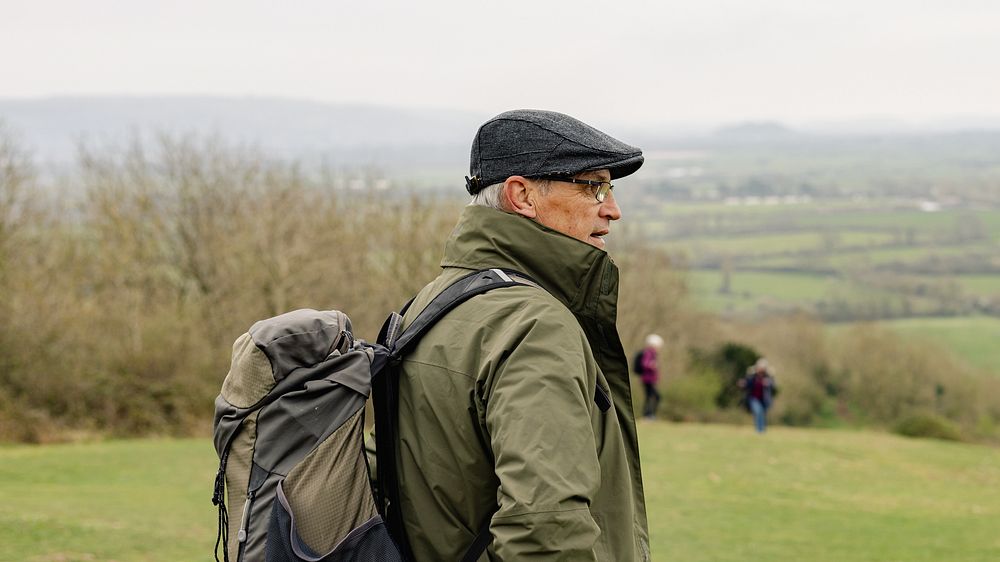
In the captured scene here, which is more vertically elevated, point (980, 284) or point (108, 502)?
point (108, 502)

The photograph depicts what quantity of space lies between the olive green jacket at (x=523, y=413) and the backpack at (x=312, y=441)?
5 centimetres

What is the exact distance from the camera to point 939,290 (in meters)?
85.6

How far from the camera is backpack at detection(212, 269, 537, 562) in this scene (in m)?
2.21

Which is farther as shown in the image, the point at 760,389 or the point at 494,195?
the point at 760,389

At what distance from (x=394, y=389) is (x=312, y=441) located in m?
0.26

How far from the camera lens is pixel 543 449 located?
1.99 m

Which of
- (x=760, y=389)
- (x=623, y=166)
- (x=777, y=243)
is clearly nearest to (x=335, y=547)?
(x=623, y=166)

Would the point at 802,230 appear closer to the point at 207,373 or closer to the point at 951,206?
the point at 951,206

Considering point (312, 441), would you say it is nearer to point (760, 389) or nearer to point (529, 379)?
point (529, 379)

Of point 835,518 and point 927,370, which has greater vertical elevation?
point 835,518

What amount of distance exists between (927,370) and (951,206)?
10254 centimetres

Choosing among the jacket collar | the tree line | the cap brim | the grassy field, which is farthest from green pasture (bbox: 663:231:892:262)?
the jacket collar

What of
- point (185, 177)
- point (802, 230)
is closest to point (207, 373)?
point (185, 177)

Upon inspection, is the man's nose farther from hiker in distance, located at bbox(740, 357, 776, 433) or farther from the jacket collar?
hiker in distance, located at bbox(740, 357, 776, 433)
